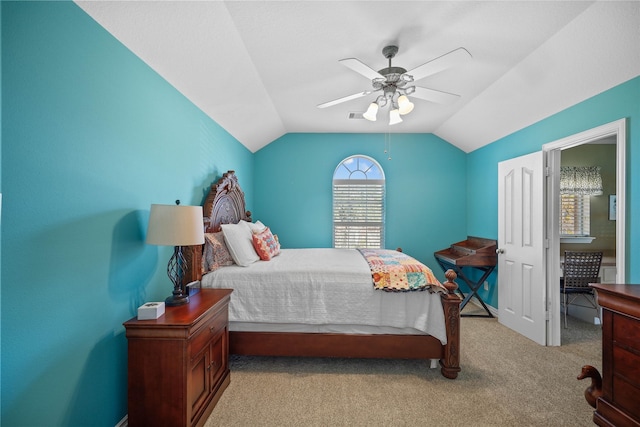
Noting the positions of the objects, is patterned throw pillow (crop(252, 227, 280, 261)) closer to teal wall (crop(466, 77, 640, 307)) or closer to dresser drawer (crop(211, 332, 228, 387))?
dresser drawer (crop(211, 332, 228, 387))

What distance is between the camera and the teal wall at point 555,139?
1.98 m

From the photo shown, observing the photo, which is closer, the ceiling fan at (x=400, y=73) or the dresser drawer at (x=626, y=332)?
the dresser drawer at (x=626, y=332)

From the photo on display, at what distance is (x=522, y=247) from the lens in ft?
9.84

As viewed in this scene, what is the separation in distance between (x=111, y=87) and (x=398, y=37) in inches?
77.8

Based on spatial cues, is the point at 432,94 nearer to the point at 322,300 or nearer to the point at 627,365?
the point at 322,300

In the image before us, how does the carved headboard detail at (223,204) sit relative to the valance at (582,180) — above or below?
below

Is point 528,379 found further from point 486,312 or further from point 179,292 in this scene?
point 179,292

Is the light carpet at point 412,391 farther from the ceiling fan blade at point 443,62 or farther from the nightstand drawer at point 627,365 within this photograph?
the ceiling fan blade at point 443,62

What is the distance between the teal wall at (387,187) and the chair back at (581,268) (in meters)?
1.43

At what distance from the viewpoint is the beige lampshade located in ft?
5.16

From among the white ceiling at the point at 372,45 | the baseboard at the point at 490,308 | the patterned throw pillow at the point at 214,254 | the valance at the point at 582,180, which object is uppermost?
the white ceiling at the point at 372,45

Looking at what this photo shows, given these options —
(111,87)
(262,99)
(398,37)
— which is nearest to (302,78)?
(262,99)

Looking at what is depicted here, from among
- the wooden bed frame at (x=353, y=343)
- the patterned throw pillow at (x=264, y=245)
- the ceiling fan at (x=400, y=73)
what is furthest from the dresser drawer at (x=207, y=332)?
the ceiling fan at (x=400, y=73)

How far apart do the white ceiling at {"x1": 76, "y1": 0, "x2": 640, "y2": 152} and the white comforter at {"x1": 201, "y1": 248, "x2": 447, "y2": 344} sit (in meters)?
1.76
